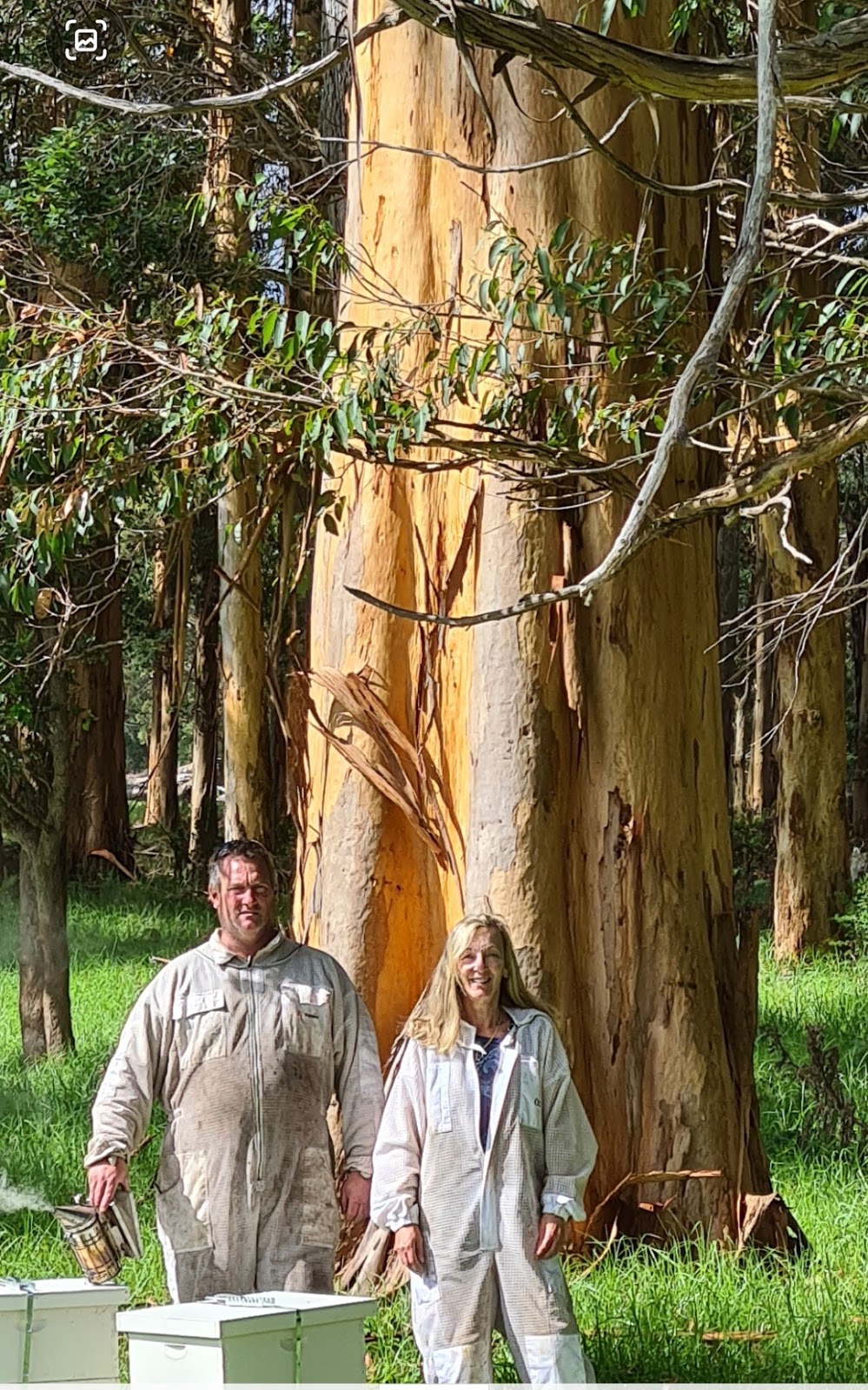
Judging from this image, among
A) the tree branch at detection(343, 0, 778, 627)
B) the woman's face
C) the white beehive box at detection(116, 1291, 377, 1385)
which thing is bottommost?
the white beehive box at detection(116, 1291, 377, 1385)

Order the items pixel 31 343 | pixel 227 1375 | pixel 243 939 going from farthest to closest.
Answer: pixel 31 343, pixel 243 939, pixel 227 1375

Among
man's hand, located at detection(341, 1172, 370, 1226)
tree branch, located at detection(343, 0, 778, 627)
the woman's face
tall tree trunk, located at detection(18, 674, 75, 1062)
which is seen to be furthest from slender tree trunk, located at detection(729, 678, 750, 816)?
tree branch, located at detection(343, 0, 778, 627)

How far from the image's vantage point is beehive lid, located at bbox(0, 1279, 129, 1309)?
4.78m

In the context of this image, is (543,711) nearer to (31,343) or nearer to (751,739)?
(31,343)

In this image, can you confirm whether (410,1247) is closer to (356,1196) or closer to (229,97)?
(356,1196)

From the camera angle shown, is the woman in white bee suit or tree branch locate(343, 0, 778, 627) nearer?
tree branch locate(343, 0, 778, 627)

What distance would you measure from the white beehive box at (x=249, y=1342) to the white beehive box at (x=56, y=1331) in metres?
0.22

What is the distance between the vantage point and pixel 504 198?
7.58 m

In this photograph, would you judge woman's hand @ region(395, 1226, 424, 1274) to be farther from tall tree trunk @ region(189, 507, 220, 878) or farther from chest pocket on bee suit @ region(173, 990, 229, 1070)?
tall tree trunk @ region(189, 507, 220, 878)

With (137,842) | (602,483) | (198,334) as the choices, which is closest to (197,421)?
(198,334)

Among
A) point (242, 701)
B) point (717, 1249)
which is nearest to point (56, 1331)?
point (717, 1249)

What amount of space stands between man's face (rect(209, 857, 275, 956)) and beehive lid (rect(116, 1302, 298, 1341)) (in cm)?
128

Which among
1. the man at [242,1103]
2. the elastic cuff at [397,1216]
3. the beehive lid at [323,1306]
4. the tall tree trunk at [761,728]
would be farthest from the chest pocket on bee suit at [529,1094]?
the tall tree trunk at [761,728]

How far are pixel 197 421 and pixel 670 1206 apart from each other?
10.9 feet
